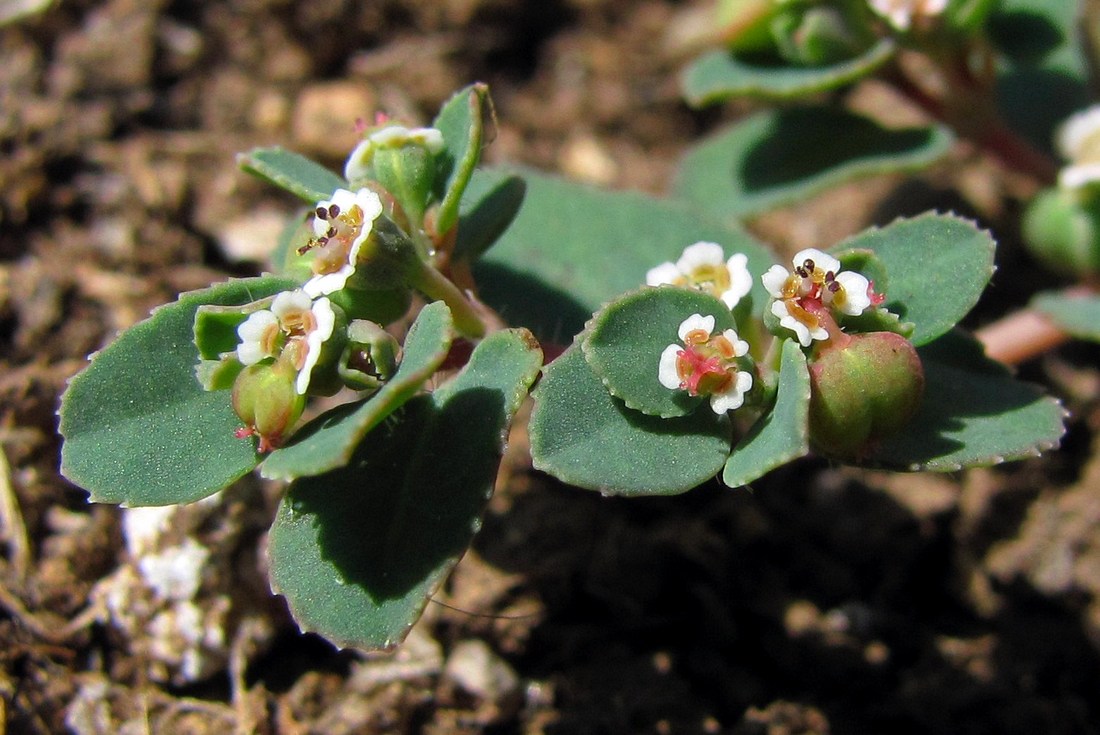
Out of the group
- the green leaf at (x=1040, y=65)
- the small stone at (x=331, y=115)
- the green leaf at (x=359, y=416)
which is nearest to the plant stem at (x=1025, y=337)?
the green leaf at (x=1040, y=65)

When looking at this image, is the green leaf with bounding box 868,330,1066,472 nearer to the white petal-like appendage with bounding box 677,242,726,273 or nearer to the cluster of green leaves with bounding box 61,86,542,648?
the white petal-like appendage with bounding box 677,242,726,273

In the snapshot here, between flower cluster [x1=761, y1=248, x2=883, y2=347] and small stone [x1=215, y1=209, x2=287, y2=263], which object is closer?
flower cluster [x1=761, y1=248, x2=883, y2=347]

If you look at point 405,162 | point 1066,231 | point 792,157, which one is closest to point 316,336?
point 405,162

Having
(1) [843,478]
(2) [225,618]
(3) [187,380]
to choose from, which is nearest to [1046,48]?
(1) [843,478]

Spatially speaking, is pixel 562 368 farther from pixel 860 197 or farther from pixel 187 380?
pixel 860 197

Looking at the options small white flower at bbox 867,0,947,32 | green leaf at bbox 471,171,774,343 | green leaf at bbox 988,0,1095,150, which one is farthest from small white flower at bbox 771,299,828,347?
green leaf at bbox 988,0,1095,150

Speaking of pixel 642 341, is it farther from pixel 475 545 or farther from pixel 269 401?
pixel 475 545

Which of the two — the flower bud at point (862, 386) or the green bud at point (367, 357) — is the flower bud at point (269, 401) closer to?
the green bud at point (367, 357)
